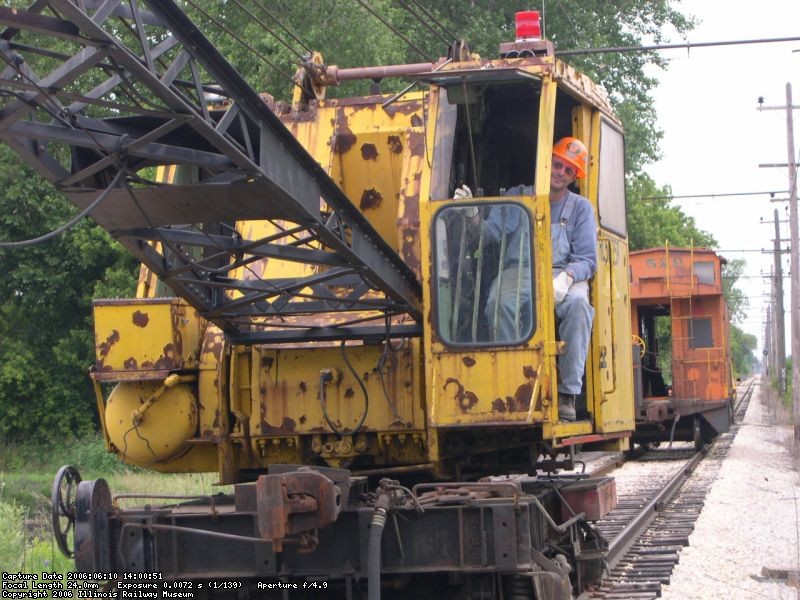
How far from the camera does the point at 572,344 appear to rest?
7.81m

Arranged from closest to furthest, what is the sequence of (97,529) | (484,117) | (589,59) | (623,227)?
(97,529), (484,117), (623,227), (589,59)

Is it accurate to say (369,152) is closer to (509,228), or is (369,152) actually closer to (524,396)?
(509,228)

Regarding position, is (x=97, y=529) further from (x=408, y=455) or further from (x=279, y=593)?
(x=408, y=455)

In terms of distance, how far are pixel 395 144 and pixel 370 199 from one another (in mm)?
450

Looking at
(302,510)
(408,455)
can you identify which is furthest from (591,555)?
(302,510)

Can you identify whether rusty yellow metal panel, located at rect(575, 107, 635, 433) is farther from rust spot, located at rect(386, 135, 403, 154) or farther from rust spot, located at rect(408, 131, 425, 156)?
rust spot, located at rect(386, 135, 403, 154)

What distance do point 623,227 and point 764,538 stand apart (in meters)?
5.55

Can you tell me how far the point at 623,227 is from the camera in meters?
9.55

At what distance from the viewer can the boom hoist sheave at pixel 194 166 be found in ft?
17.1

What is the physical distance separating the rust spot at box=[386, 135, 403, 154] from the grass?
4.12 metres

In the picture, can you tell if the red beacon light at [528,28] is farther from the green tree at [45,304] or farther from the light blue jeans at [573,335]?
the green tree at [45,304]

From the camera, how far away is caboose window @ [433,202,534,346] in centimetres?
741

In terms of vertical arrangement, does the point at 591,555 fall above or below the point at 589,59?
below

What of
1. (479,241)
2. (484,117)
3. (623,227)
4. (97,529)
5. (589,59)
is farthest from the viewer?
(589,59)
